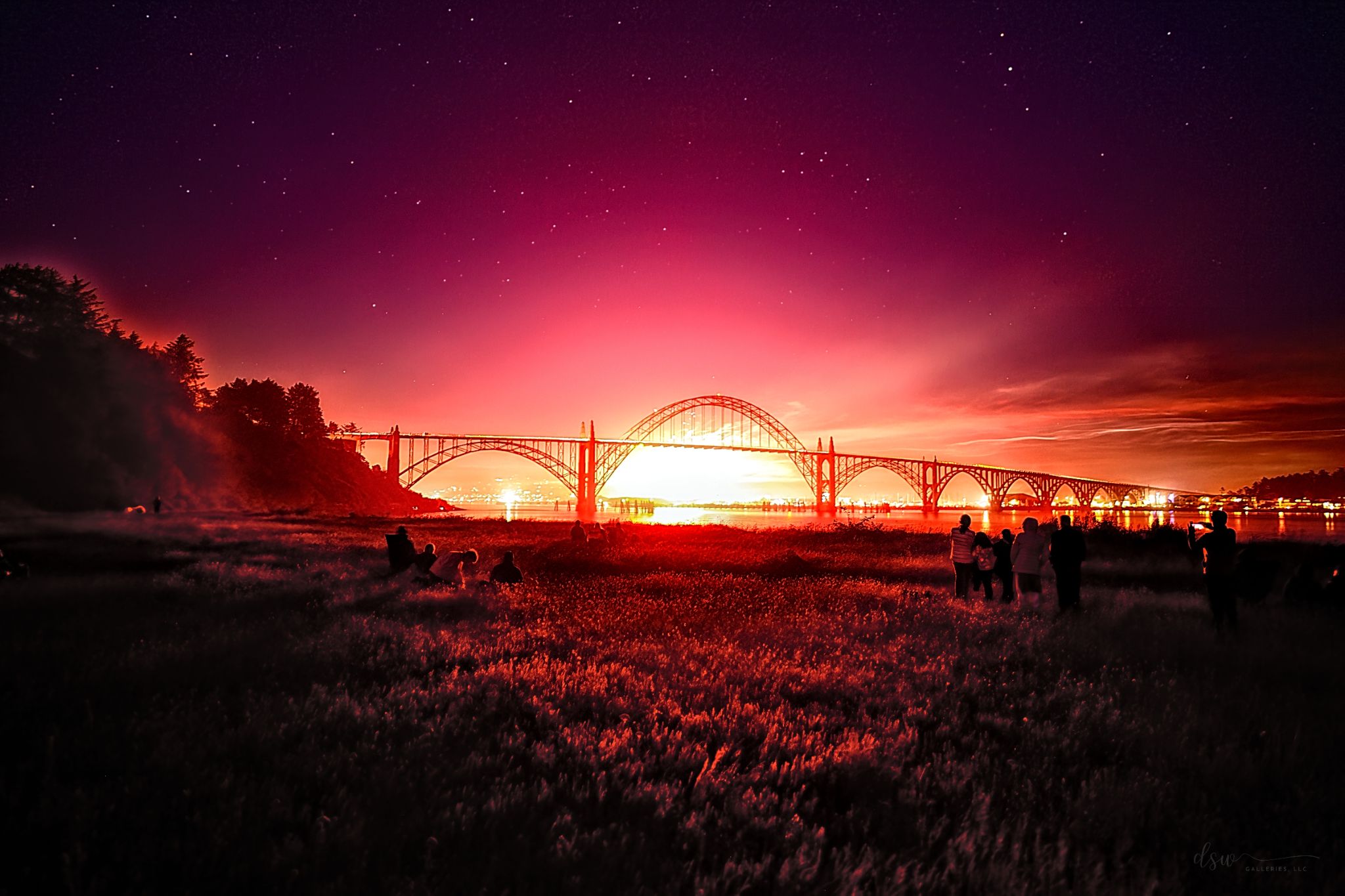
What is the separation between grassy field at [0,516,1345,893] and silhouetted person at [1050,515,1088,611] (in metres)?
1.06

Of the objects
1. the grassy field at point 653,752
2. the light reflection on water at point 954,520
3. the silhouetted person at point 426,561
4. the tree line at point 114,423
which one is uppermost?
the tree line at point 114,423

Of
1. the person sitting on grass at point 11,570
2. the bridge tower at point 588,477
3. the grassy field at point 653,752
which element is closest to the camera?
the grassy field at point 653,752

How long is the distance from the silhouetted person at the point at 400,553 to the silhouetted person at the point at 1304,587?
17.8m

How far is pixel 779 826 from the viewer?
3457 mm

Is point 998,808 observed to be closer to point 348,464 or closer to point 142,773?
point 142,773

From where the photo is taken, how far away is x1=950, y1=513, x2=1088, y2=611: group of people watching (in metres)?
10.4

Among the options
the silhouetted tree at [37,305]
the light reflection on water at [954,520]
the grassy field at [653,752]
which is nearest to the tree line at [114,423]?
the silhouetted tree at [37,305]

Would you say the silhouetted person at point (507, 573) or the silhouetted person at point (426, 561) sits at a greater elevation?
the silhouetted person at point (426, 561)

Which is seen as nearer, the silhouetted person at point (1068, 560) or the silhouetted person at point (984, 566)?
the silhouetted person at point (1068, 560)

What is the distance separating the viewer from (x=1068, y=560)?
1039 cm

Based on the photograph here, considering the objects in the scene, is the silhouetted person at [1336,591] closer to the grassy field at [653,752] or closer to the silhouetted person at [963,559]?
the grassy field at [653,752]

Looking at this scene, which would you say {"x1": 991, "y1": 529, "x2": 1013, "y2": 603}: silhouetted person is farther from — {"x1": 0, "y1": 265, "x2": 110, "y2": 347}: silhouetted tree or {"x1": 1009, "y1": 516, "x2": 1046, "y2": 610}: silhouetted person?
{"x1": 0, "y1": 265, "x2": 110, "y2": 347}: silhouetted tree

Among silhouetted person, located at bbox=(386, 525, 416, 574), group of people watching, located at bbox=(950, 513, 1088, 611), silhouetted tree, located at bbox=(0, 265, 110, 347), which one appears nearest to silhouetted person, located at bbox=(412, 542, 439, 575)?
silhouetted person, located at bbox=(386, 525, 416, 574)

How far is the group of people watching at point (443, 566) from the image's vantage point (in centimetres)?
1235
